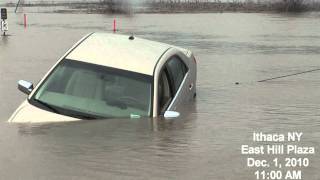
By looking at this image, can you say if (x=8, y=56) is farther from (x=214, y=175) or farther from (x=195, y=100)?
(x=214, y=175)

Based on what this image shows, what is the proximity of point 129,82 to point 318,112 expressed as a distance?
147 inches

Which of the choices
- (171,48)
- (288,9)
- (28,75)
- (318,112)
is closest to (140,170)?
(171,48)

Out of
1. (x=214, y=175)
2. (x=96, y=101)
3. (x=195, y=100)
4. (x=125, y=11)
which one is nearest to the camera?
(x=214, y=175)

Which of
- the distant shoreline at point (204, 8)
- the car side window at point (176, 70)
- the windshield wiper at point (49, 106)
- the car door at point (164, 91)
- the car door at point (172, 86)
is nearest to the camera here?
the windshield wiper at point (49, 106)

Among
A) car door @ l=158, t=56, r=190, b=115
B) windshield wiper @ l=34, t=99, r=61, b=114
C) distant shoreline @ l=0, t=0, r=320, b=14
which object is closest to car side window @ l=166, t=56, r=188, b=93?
car door @ l=158, t=56, r=190, b=115

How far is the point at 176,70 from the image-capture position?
9.27 meters

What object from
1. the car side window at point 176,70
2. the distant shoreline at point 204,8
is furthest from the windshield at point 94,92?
the distant shoreline at point 204,8

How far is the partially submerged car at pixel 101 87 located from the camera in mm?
7656

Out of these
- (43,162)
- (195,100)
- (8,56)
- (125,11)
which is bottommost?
(125,11)

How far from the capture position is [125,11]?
7094 centimetres

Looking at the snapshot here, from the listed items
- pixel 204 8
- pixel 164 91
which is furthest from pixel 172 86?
pixel 204 8

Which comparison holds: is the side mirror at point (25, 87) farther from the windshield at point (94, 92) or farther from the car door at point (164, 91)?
the car door at point (164, 91)

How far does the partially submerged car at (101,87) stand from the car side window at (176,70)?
243 mm

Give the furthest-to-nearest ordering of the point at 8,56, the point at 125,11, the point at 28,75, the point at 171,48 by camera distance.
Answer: the point at 125,11, the point at 8,56, the point at 28,75, the point at 171,48
